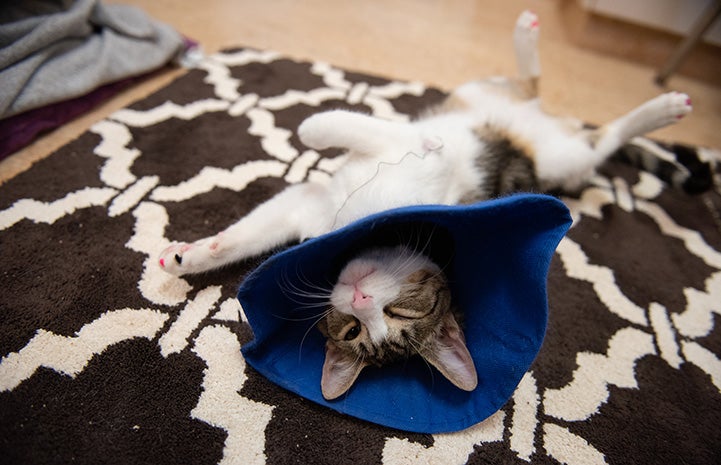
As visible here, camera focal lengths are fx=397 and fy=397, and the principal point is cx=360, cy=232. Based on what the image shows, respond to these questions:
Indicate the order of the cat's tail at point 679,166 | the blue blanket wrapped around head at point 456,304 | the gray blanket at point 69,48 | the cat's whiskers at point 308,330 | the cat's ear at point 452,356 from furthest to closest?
the cat's tail at point 679,166
the gray blanket at point 69,48
the cat's whiskers at point 308,330
the cat's ear at point 452,356
the blue blanket wrapped around head at point 456,304

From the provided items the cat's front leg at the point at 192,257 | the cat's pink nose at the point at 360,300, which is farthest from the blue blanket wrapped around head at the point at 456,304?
the cat's front leg at the point at 192,257

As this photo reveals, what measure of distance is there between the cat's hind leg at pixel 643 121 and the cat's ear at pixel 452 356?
1.06m

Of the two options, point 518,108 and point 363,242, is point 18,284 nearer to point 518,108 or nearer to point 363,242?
point 363,242

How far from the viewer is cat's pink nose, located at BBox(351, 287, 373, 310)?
85 centimetres

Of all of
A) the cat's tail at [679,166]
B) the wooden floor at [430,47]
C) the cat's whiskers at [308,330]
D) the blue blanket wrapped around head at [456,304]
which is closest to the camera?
the blue blanket wrapped around head at [456,304]

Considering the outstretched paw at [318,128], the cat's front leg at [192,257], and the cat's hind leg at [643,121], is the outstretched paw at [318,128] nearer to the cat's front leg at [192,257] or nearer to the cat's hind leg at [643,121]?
the cat's front leg at [192,257]

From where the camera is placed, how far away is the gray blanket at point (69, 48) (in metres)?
1.33

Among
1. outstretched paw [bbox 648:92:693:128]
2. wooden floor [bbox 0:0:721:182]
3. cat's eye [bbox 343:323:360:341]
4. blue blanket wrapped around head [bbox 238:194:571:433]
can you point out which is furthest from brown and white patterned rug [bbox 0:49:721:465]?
wooden floor [bbox 0:0:721:182]

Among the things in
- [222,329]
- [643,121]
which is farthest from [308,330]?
[643,121]

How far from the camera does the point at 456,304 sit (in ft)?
3.53

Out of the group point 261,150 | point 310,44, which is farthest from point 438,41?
point 261,150

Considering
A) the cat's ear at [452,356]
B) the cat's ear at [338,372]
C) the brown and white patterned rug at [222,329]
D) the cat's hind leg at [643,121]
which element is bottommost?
the brown and white patterned rug at [222,329]

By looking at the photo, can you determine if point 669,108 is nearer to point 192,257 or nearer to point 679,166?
point 679,166

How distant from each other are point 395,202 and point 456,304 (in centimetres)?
34
